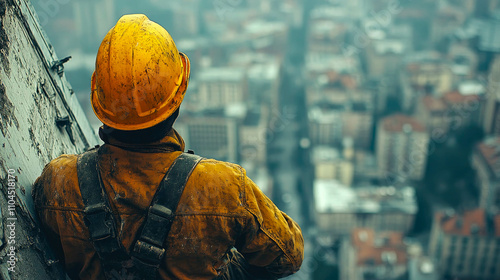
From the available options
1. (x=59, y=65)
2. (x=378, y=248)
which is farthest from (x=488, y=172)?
(x=59, y=65)

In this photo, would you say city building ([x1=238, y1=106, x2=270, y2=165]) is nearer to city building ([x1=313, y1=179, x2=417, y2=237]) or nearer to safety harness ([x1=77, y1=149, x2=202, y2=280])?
city building ([x1=313, y1=179, x2=417, y2=237])

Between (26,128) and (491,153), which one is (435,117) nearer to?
(491,153)

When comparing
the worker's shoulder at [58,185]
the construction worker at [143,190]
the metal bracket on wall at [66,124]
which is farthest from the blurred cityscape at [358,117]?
the worker's shoulder at [58,185]

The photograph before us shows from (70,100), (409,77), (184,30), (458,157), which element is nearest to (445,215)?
(458,157)

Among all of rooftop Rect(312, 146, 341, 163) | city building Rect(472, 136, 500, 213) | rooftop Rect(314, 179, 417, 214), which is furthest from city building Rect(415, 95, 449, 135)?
rooftop Rect(314, 179, 417, 214)

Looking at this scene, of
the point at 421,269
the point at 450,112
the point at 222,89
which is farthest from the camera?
the point at 222,89

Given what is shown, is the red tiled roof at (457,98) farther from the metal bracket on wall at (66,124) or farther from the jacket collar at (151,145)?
the jacket collar at (151,145)
